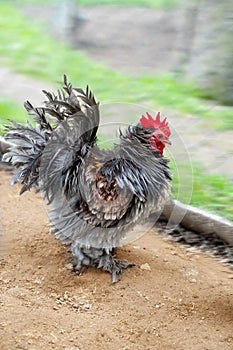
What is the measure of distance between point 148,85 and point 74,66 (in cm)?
87

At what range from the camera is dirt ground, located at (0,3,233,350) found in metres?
2.78

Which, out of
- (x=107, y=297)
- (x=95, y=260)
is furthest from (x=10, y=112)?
(x=107, y=297)

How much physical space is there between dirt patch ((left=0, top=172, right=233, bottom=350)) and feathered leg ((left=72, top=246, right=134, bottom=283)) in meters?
0.04

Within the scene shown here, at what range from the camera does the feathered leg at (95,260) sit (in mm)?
3289

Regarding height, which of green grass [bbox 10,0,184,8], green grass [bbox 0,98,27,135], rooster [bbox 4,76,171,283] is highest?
green grass [bbox 10,0,184,8]

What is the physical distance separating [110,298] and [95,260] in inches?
10.4

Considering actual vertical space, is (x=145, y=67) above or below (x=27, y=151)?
above

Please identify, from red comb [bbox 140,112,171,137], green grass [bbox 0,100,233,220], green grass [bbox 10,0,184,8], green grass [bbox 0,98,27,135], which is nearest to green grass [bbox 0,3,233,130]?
green grass [bbox 0,98,27,135]

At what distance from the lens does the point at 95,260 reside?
10.9 feet

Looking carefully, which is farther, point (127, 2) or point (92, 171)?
point (127, 2)

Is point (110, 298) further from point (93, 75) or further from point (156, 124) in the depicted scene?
point (93, 75)

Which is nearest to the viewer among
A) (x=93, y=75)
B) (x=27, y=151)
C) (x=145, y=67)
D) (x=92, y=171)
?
(x=92, y=171)

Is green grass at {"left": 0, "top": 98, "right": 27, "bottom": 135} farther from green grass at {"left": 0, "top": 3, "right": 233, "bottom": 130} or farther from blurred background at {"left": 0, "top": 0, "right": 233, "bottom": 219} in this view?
green grass at {"left": 0, "top": 3, "right": 233, "bottom": 130}

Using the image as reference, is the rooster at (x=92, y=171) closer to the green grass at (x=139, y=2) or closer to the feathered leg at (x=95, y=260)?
the feathered leg at (x=95, y=260)
